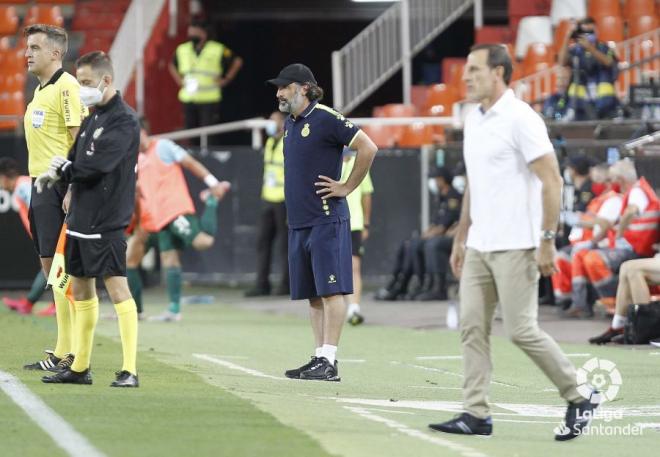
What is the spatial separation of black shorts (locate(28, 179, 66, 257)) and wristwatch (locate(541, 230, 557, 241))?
3.70m

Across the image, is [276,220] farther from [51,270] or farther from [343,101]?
[51,270]

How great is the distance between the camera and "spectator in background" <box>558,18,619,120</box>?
1945cm

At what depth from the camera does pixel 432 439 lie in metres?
7.64

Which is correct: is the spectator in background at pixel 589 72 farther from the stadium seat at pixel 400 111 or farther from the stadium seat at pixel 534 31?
the stadium seat at pixel 400 111

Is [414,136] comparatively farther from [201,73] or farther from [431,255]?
[431,255]

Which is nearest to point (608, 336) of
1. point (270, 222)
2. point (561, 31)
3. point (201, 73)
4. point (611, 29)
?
point (270, 222)

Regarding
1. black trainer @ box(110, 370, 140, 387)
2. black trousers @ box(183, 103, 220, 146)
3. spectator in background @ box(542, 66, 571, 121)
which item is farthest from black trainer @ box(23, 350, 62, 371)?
black trousers @ box(183, 103, 220, 146)

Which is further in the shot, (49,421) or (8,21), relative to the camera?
(8,21)

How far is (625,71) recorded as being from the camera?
848 inches

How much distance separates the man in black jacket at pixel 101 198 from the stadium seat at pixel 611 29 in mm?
15123

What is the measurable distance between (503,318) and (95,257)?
2556 millimetres

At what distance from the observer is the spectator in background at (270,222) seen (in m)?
19.8

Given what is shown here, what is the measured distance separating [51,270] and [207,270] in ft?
38.6

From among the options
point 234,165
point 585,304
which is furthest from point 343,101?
point 585,304
